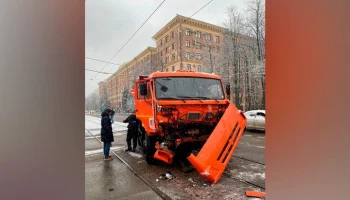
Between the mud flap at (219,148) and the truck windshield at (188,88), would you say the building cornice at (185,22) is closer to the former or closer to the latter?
the truck windshield at (188,88)

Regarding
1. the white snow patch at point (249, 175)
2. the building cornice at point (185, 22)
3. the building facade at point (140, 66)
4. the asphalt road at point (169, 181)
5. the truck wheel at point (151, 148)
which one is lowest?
the asphalt road at point (169, 181)

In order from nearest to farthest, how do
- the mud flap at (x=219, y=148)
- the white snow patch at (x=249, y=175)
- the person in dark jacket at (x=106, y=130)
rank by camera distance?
the mud flap at (x=219, y=148) < the white snow patch at (x=249, y=175) < the person in dark jacket at (x=106, y=130)

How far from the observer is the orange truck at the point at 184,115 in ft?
13.1

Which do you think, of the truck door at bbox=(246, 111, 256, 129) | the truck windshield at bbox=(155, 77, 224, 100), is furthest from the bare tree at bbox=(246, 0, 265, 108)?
the truck windshield at bbox=(155, 77, 224, 100)

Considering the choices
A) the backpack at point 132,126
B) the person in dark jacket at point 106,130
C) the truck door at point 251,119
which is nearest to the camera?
the person in dark jacket at point 106,130

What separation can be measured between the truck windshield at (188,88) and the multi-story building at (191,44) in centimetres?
939

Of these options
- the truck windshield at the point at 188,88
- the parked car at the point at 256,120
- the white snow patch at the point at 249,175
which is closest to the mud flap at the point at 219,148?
the white snow patch at the point at 249,175

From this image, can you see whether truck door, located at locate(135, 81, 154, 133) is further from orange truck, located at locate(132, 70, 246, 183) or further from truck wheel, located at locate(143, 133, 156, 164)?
truck wheel, located at locate(143, 133, 156, 164)

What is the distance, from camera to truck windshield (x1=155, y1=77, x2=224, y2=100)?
432 cm

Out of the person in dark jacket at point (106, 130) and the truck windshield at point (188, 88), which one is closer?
the truck windshield at point (188, 88)
